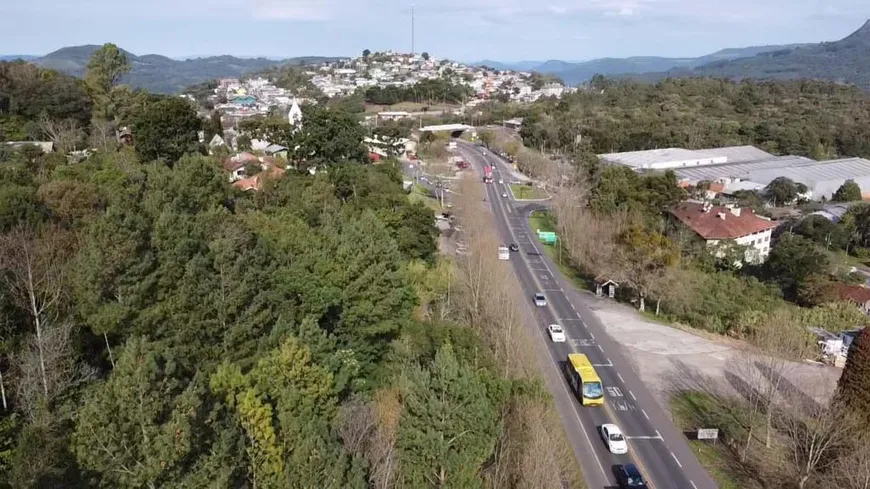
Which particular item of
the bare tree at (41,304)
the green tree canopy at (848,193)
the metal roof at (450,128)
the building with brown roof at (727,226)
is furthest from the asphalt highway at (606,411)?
the metal roof at (450,128)

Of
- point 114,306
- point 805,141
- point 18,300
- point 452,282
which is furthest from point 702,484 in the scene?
point 805,141

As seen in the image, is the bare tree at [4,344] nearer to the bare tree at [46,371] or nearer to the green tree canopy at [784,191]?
the bare tree at [46,371]

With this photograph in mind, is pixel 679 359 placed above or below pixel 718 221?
below

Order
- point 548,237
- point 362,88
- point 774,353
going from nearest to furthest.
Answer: point 774,353 → point 548,237 → point 362,88

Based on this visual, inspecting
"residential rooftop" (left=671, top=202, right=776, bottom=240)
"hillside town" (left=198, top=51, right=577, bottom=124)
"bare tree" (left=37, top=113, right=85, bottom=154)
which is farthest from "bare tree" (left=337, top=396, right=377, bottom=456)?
"hillside town" (left=198, top=51, right=577, bottom=124)

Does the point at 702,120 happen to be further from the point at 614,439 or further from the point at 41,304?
the point at 41,304

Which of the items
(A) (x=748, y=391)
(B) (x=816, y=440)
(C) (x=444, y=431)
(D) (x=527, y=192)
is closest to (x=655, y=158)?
(D) (x=527, y=192)

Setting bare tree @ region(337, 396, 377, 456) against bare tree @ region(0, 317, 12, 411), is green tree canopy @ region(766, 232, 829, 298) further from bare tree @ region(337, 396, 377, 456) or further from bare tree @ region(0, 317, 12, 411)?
bare tree @ region(0, 317, 12, 411)

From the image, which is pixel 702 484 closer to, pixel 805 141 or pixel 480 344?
pixel 480 344
